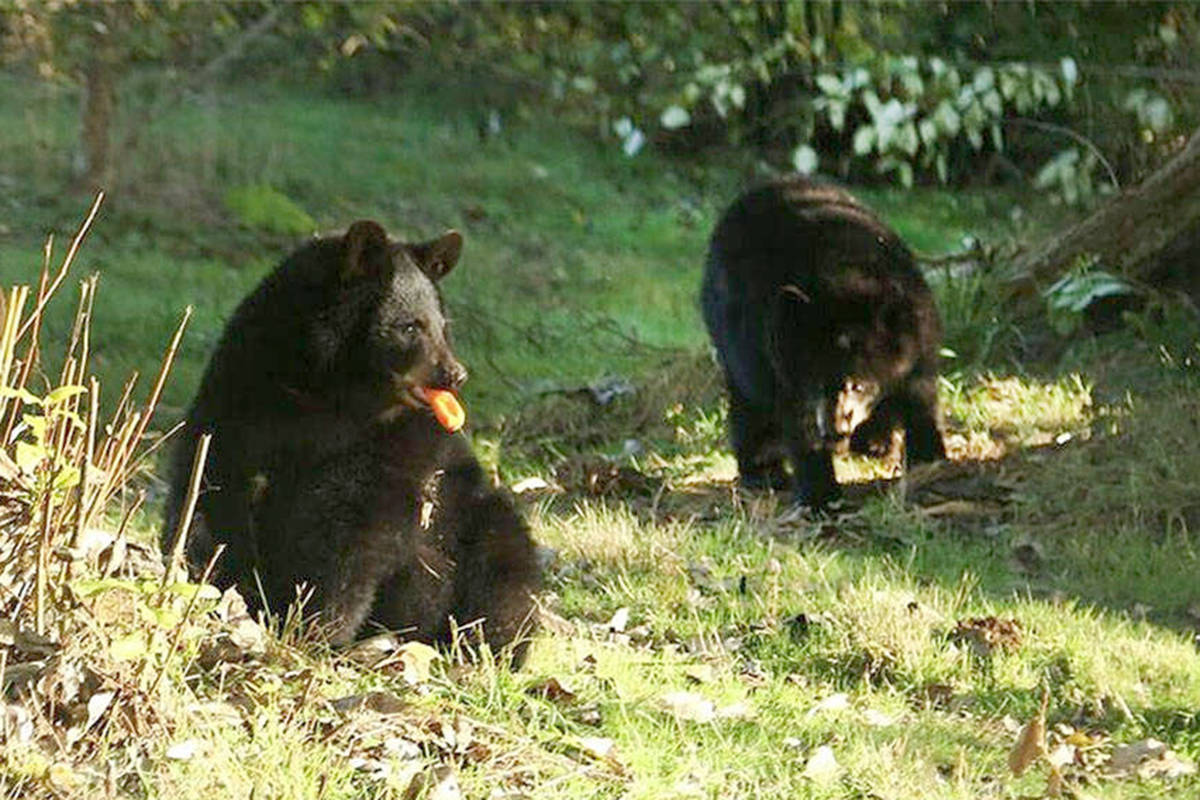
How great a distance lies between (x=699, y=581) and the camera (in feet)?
22.7

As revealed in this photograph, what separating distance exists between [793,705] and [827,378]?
3.07 m

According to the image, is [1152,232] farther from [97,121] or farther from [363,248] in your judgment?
[97,121]

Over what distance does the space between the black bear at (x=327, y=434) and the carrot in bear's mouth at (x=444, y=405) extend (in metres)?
0.02

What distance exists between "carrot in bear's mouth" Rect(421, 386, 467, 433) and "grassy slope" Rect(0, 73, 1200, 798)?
0.70 m

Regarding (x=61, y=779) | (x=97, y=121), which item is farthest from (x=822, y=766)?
(x=97, y=121)

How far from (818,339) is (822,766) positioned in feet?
12.0

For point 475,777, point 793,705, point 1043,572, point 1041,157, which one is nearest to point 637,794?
point 475,777

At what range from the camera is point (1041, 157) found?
1773 centimetres

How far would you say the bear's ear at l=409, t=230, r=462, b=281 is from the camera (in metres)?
6.00

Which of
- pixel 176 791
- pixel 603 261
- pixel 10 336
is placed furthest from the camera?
pixel 603 261

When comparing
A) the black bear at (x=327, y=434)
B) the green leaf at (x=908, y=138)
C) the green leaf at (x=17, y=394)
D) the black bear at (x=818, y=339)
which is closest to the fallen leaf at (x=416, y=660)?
the black bear at (x=327, y=434)

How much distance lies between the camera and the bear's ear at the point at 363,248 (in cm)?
566

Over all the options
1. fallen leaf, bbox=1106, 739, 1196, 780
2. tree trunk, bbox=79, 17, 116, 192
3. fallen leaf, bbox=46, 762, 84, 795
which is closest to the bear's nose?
fallen leaf, bbox=46, 762, 84, 795

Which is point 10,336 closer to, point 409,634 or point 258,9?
point 409,634
